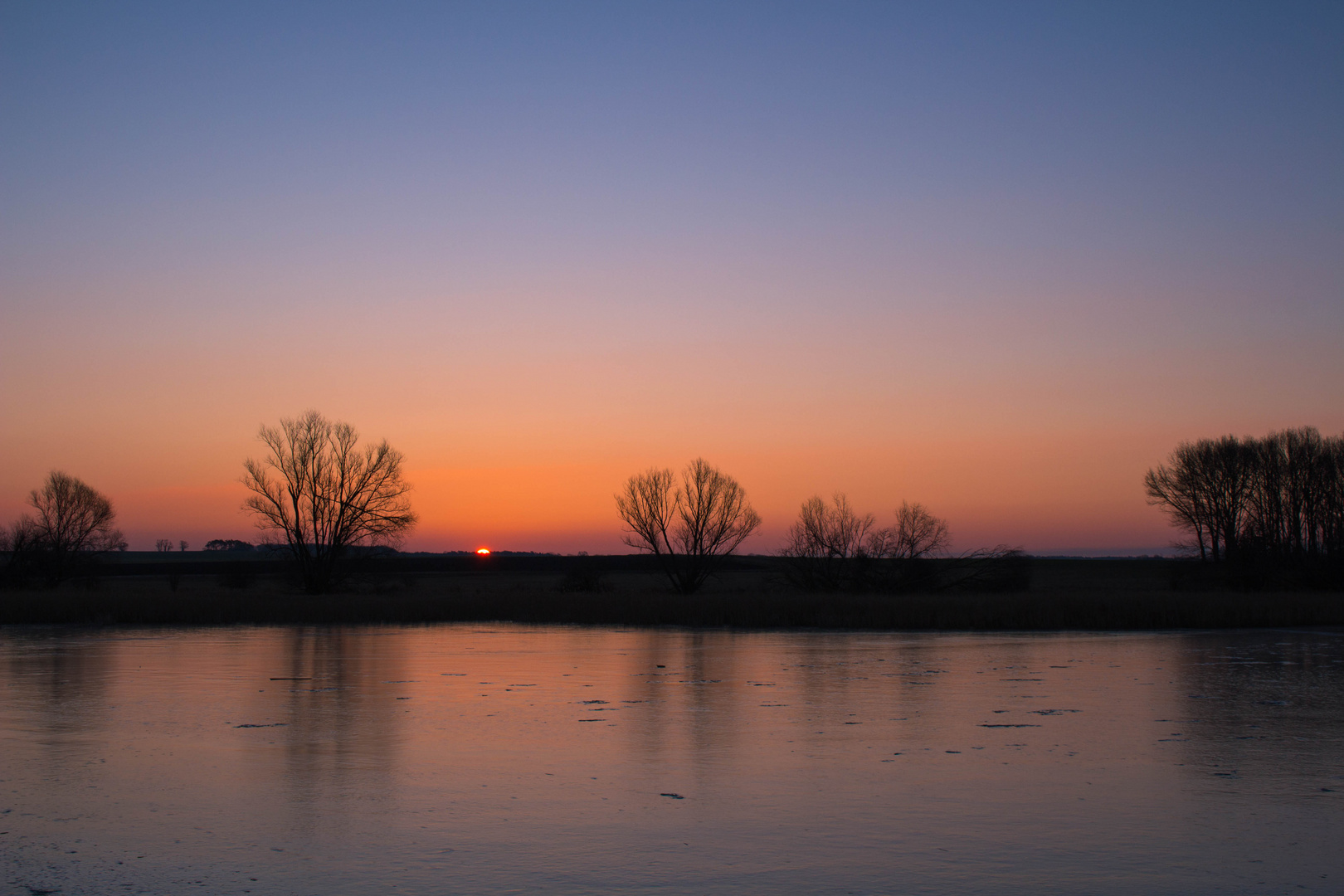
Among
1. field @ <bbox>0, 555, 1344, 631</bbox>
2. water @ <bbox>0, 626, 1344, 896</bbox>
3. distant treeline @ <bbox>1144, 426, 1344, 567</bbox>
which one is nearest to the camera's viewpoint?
water @ <bbox>0, 626, 1344, 896</bbox>

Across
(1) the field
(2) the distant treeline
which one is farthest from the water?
(2) the distant treeline

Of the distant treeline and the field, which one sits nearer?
the field

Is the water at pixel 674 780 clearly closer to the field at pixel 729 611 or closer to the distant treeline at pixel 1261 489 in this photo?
the field at pixel 729 611

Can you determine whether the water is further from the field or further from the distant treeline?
the distant treeline

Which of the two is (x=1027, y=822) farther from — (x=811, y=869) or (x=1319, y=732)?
(x=1319, y=732)

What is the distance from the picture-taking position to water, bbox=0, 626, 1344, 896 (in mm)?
5270

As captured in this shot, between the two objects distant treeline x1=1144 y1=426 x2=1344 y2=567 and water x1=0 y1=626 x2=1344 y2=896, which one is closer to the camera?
water x1=0 y1=626 x2=1344 y2=896

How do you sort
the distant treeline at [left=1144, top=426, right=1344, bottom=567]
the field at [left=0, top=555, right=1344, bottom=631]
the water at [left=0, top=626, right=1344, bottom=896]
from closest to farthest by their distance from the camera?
the water at [left=0, top=626, right=1344, bottom=896] → the field at [left=0, top=555, right=1344, bottom=631] → the distant treeline at [left=1144, top=426, right=1344, bottom=567]

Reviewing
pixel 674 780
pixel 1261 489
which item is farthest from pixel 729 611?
pixel 1261 489

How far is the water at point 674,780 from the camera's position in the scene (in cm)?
527

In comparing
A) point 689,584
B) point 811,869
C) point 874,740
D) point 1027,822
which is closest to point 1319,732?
point 874,740

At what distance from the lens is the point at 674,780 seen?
295 inches

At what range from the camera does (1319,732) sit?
927 centimetres

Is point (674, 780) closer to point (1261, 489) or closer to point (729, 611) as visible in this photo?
point (729, 611)
